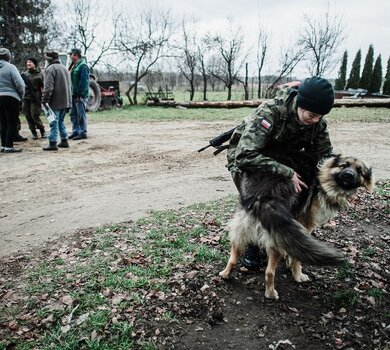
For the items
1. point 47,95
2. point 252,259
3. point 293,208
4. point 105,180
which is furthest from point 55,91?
point 293,208

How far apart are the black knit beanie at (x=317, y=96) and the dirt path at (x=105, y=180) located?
2.95 metres

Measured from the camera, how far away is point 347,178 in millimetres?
2809

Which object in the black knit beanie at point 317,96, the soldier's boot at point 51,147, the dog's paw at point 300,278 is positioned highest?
the black knit beanie at point 317,96

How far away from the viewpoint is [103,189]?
5656 millimetres

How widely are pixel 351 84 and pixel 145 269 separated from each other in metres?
41.8

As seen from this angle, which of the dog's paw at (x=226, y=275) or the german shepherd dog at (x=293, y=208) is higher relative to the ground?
the german shepherd dog at (x=293, y=208)

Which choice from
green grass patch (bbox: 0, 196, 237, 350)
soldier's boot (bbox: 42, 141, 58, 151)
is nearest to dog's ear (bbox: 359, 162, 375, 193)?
green grass patch (bbox: 0, 196, 237, 350)

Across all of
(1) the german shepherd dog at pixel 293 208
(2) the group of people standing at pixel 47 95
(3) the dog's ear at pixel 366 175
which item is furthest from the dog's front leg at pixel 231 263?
(2) the group of people standing at pixel 47 95

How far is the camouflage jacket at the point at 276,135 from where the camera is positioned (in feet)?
8.83

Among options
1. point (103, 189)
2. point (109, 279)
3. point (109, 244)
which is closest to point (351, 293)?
point (109, 279)

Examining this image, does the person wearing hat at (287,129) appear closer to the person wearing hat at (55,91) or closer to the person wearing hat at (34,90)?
the person wearing hat at (55,91)

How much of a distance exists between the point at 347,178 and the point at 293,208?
0.52 m

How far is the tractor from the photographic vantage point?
16.2m

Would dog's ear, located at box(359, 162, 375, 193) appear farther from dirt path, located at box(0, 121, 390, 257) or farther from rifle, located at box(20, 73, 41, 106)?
rifle, located at box(20, 73, 41, 106)
